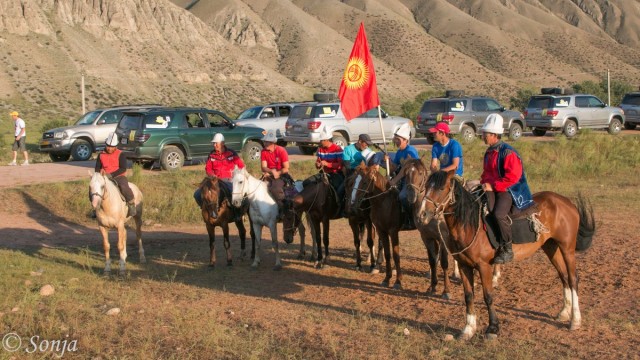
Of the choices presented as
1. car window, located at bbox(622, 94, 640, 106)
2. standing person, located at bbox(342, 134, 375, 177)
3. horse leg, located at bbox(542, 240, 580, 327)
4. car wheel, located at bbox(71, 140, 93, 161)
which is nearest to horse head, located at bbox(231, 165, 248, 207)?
standing person, located at bbox(342, 134, 375, 177)

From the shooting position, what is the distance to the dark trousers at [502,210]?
827 centimetres

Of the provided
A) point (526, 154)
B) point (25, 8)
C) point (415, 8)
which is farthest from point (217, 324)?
point (415, 8)

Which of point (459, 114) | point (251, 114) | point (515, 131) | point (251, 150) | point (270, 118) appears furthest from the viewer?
point (515, 131)

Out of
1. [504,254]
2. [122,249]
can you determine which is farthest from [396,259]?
[122,249]

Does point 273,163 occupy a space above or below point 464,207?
above

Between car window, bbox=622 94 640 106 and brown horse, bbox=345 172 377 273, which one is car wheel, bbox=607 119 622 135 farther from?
brown horse, bbox=345 172 377 273

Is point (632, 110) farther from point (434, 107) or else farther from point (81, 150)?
point (81, 150)

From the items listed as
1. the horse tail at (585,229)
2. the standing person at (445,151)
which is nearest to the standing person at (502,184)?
the horse tail at (585,229)

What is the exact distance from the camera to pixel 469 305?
27.3 ft

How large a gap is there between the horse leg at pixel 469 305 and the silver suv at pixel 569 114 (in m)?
25.4

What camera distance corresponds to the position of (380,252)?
12281 mm

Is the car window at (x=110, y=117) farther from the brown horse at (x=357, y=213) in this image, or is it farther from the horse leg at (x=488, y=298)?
the horse leg at (x=488, y=298)

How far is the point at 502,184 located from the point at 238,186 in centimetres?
491

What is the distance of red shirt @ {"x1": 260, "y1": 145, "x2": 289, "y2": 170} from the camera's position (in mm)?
12852
